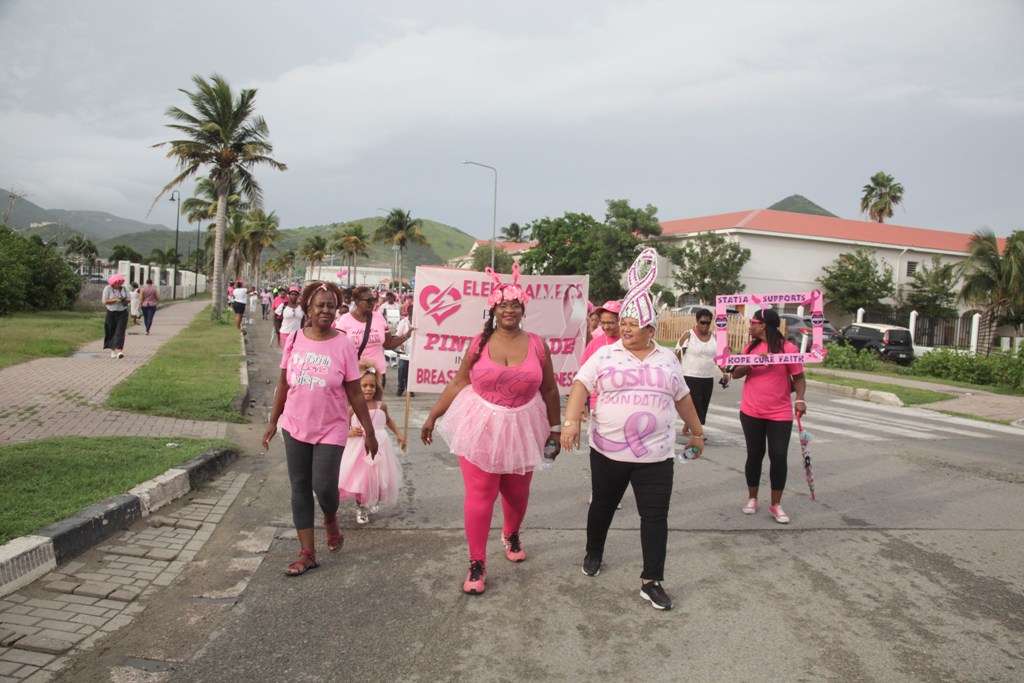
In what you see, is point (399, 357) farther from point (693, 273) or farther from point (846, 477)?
point (693, 273)

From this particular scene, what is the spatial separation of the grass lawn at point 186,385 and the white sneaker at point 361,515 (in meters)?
4.51

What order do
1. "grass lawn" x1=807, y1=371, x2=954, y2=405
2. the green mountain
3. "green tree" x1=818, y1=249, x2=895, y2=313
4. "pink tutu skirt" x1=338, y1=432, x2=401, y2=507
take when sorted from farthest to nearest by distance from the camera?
the green mountain
"green tree" x1=818, y1=249, x2=895, y2=313
"grass lawn" x1=807, y1=371, x2=954, y2=405
"pink tutu skirt" x1=338, y1=432, x2=401, y2=507

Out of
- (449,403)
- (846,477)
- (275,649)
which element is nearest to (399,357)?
(846,477)

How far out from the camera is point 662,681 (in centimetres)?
332

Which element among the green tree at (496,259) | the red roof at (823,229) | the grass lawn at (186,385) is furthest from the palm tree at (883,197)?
the grass lawn at (186,385)

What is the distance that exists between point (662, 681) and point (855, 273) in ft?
150

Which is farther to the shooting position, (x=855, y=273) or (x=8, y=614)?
(x=855, y=273)

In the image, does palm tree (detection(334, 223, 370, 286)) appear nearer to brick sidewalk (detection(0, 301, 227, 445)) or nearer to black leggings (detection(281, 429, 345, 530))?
brick sidewalk (detection(0, 301, 227, 445))

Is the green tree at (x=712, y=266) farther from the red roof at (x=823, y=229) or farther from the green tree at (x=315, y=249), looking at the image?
the green tree at (x=315, y=249)

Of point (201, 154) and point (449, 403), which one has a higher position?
point (201, 154)

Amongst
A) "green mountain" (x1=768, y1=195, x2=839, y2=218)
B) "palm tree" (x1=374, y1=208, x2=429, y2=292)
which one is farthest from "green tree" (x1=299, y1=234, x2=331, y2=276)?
"green mountain" (x1=768, y1=195, x2=839, y2=218)

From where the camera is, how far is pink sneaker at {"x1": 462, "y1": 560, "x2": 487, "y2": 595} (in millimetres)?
4289

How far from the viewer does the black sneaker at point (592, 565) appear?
4594mm

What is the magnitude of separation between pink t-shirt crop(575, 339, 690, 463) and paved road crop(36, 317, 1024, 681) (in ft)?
2.94
